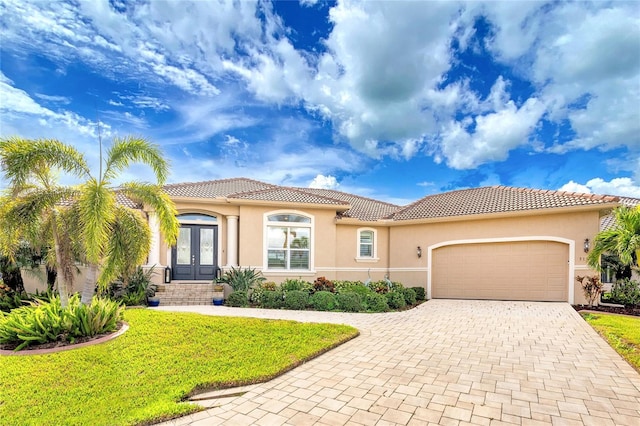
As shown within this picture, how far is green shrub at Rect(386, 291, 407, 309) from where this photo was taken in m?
11.8

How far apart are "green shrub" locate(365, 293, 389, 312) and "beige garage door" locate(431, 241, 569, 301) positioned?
4.72 meters

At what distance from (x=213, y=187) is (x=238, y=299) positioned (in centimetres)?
655

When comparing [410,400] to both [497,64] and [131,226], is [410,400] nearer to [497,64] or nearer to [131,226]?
[131,226]

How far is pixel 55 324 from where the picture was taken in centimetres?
634

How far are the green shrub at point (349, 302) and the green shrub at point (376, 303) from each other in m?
0.36

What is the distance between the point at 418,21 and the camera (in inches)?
386

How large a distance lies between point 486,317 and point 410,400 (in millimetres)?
7062

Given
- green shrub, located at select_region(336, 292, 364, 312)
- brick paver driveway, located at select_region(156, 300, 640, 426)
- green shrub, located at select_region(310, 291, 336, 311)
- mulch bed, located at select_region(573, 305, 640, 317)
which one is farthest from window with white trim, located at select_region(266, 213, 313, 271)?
mulch bed, located at select_region(573, 305, 640, 317)

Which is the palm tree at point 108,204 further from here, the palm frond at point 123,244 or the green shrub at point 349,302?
the green shrub at point 349,302

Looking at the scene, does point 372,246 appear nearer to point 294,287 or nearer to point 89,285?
point 294,287

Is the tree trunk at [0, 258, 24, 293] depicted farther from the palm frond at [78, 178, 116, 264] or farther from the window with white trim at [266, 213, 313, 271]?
the window with white trim at [266, 213, 313, 271]

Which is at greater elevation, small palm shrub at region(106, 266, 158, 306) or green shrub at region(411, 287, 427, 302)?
small palm shrub at region(106, 266, 158, 306)

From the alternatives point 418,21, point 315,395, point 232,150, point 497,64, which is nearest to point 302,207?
point 232,150

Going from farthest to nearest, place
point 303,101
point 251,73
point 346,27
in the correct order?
point 303,101
point 251,73
point 346,27
